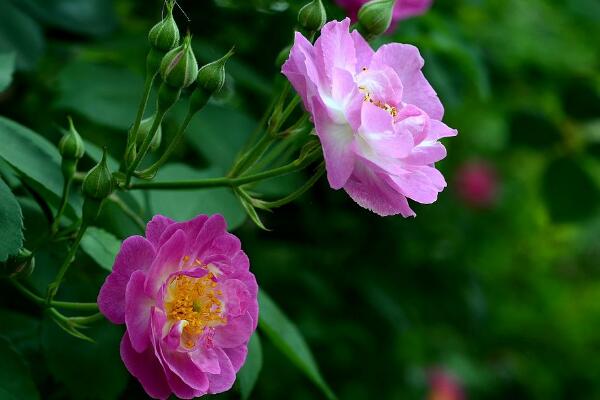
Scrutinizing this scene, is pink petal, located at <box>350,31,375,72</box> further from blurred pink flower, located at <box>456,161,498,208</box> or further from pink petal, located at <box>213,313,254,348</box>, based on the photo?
blurred pink flower, located at <box>456,161,498,208</box>

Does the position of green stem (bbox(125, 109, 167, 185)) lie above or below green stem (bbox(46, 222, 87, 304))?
above

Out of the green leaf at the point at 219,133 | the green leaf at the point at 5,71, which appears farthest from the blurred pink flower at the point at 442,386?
the green leaf at the point at 5,71

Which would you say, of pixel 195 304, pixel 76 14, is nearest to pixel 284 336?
pixel 195 304

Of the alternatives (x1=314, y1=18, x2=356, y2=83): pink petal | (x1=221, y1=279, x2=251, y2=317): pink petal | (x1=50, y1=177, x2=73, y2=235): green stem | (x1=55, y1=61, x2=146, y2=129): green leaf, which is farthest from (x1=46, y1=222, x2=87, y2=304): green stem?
(x1=55, y1=61, x2=146, y2=129): green leaf

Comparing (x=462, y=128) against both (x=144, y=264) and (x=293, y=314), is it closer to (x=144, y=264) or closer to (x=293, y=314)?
(x=293, y=314)

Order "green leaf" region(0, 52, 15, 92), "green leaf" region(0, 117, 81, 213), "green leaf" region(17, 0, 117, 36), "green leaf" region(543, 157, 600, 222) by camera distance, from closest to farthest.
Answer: "green leaf" region(0, 117, 81, 213)
"green leaf" region(0, 52, 15, 92)
"green leaf" region(17, 0, 117, 36)
"green leaf" region(543, 157, 600, 222)

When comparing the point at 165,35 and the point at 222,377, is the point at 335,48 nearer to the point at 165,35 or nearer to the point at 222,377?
the point at 165,35

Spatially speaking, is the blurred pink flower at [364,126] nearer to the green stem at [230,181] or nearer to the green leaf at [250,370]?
the green stem at [230,181]
